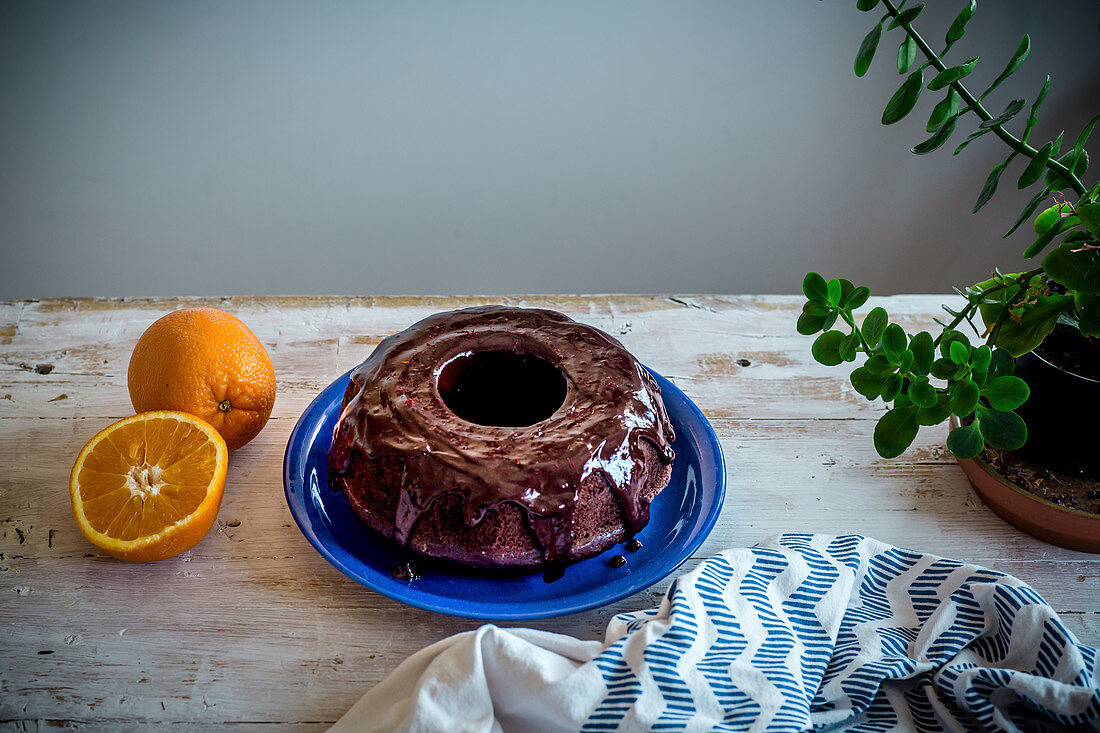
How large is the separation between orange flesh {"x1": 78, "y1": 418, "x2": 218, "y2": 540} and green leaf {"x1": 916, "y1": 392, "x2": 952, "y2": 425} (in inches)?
29.0

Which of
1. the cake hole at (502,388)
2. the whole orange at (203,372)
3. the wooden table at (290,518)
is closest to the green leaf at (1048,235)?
the wooden table at (290,518)

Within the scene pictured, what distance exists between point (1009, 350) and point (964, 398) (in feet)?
0.33

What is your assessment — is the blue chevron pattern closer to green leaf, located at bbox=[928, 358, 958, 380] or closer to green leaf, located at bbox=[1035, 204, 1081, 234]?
green leaf, located at bbox=[928, 358, 958, 380]

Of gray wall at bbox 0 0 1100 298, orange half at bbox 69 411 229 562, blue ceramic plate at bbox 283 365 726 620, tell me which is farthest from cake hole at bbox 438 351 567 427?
gray wall at bbox 0 0 1100 298

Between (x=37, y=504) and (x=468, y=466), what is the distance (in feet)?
1.79

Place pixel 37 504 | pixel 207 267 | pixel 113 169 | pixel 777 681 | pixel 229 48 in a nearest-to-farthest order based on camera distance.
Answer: pixel 777 681 → pixel 37 504 → pixel 229 48 → pixel 113 169 → pixel 207 267

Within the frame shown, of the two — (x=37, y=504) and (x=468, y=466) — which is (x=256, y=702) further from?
(x=37, y=504)

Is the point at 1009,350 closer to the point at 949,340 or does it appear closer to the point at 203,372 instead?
the point at 949,340

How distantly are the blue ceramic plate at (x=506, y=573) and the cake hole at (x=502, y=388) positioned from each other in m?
0.17

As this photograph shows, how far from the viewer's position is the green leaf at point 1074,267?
0.73 m

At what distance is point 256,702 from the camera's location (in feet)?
2.48

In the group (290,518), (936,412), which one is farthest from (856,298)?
(290,518)

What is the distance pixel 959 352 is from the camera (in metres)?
0.77

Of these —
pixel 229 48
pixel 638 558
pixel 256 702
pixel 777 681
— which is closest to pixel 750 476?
pixel 638 558
